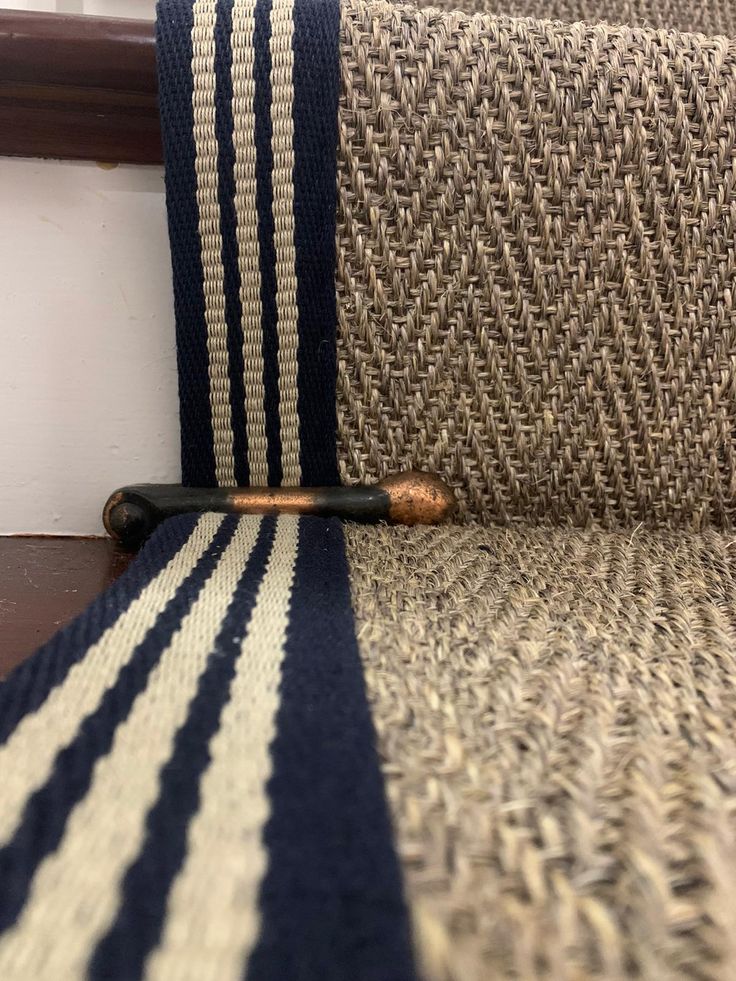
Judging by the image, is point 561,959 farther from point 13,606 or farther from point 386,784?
point 13,606

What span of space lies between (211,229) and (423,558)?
0.29 metres

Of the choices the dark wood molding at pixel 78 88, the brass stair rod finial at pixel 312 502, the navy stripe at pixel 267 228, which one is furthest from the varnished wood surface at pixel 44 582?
the dark wood molding at pixel 78 88

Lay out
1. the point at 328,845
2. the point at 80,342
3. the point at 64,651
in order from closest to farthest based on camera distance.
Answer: the point at 328,845, the point at 64,651, the point at 80,342

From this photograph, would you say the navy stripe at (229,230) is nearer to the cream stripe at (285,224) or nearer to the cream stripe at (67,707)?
the cream stripe at (285,224)

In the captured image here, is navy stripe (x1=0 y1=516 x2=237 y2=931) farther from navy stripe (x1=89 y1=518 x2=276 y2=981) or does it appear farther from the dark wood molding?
the dark wood molding

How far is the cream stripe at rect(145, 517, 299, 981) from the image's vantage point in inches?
6.9

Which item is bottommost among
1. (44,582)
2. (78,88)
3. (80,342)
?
(44,582)

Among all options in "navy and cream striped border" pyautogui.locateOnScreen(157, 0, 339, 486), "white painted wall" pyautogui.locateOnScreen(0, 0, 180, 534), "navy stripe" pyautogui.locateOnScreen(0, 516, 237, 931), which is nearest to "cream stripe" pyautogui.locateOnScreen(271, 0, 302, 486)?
"navy and cream striped border" pyautogui.locateOnScreen(157, 0, 339, 486)

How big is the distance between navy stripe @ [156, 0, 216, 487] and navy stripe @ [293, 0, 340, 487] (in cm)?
7

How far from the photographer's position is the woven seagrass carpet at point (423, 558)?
19 cm

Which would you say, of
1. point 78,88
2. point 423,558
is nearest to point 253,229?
point 78,88

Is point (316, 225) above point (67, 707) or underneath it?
above

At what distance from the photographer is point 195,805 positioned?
8.7 inches

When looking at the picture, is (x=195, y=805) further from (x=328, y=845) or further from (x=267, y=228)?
(x=267, y=228)
